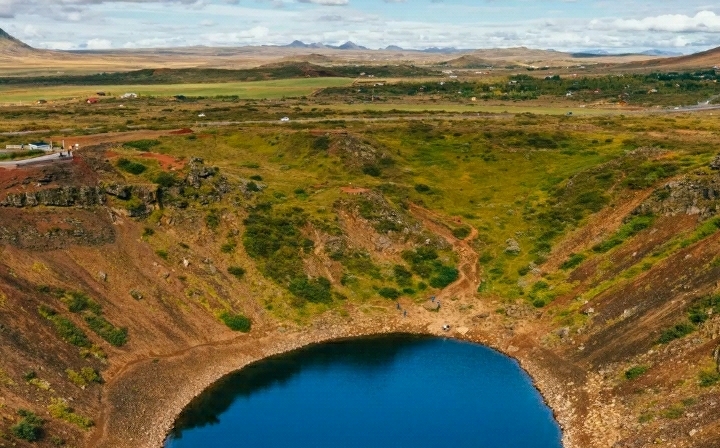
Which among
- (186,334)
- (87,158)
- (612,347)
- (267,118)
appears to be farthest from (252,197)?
(267,118)

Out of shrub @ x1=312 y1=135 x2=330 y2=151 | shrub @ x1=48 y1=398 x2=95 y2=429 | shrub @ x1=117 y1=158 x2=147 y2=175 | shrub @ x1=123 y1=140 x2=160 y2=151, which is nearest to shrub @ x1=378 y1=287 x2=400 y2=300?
shrub @ x1=117 y1=158 x2=147 y2=175

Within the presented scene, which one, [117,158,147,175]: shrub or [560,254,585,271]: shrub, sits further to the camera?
[117,158,147,175]: shrub

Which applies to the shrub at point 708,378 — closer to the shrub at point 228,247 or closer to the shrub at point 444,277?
the shrub at point 444,277

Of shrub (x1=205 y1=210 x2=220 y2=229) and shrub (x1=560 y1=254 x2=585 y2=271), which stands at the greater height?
shrub (x1=205 y1=210 x2=220 y2=229)

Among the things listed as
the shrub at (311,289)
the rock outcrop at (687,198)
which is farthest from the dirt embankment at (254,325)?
the shrub at (311,289)

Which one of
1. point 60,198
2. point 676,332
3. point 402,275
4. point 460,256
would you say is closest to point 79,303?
point 60,198

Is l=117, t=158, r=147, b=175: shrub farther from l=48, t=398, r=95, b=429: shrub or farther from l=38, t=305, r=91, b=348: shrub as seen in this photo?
l=48, t=398, r=95, b=429: shrub
